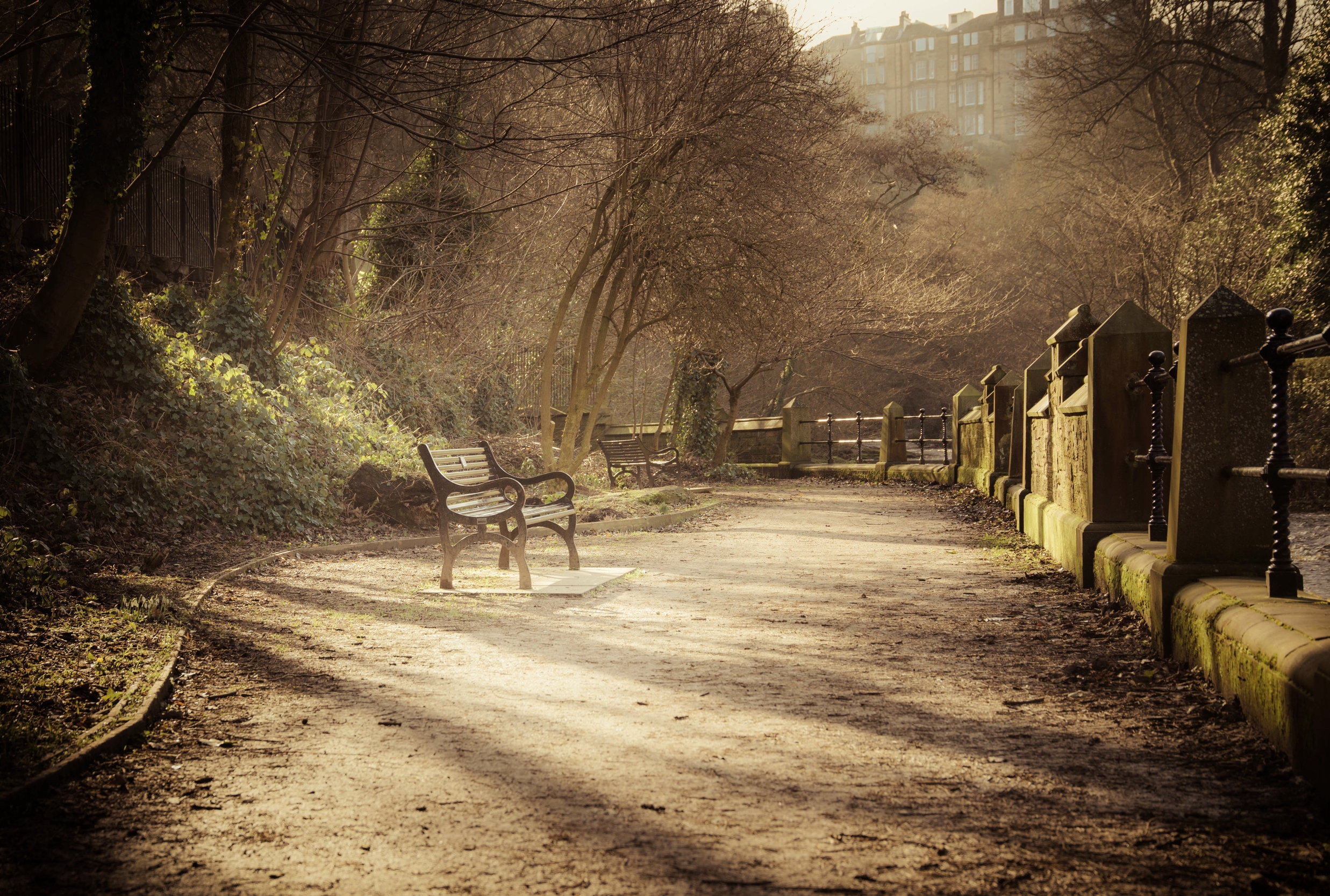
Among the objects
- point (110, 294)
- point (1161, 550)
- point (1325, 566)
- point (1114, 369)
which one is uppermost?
point (110, 294)

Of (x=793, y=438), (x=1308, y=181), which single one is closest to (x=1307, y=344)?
(x=1308, y=181)

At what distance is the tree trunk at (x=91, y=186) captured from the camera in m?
8.80

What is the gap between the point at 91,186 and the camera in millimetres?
8805

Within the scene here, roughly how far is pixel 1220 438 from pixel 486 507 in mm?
5473

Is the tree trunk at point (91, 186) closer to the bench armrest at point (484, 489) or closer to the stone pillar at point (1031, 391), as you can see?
the bench armrest at point (484, 489)

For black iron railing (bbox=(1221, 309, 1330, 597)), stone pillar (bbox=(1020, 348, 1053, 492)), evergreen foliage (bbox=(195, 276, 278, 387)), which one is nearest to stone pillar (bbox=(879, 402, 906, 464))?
stone pillar (bbox=(1020, 348, 1053, 492))

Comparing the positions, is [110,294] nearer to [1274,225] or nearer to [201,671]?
[201,671]

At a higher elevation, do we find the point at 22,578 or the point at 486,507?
the point at 486,507

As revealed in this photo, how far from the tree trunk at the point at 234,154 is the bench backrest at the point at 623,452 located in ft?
24.3

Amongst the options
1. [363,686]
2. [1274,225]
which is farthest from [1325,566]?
[1274,225]

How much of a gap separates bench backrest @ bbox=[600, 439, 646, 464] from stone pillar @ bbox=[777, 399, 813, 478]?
20.7ft

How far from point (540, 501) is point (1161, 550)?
19.6ft

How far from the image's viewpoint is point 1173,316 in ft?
70.1

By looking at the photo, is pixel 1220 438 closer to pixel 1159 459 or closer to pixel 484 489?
pixel 1159 459
